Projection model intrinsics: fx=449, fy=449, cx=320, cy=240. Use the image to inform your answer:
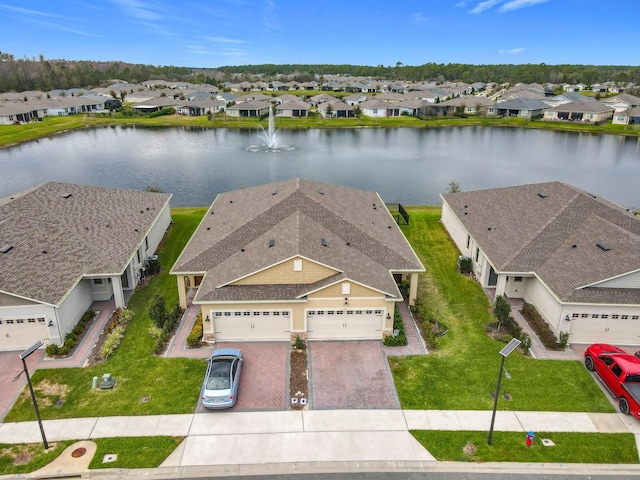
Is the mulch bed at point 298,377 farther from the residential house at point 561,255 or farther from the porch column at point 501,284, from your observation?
the residential house at point 561,255

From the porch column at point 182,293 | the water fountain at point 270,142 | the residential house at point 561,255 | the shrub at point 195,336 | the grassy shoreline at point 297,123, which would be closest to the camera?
the shrub at point 195,336

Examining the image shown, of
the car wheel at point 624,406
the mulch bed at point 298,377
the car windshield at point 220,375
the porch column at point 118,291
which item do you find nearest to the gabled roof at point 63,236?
the porch column at point 118,291

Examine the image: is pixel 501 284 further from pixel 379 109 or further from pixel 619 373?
pixel 379 109

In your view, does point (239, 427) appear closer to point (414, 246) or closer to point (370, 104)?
point (414, 246)

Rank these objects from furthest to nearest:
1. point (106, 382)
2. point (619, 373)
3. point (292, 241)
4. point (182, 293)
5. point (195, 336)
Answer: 1. point (182, 293)
2. point (292, 241)
3. point (195, 336)
4. point (106, 382)
5. point (619, 373)

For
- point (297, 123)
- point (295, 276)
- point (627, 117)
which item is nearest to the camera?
point (295, 276)

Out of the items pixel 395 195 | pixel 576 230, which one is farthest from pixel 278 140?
pixel 576 230

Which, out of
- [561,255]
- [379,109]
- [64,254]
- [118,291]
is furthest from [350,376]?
[379,109]
